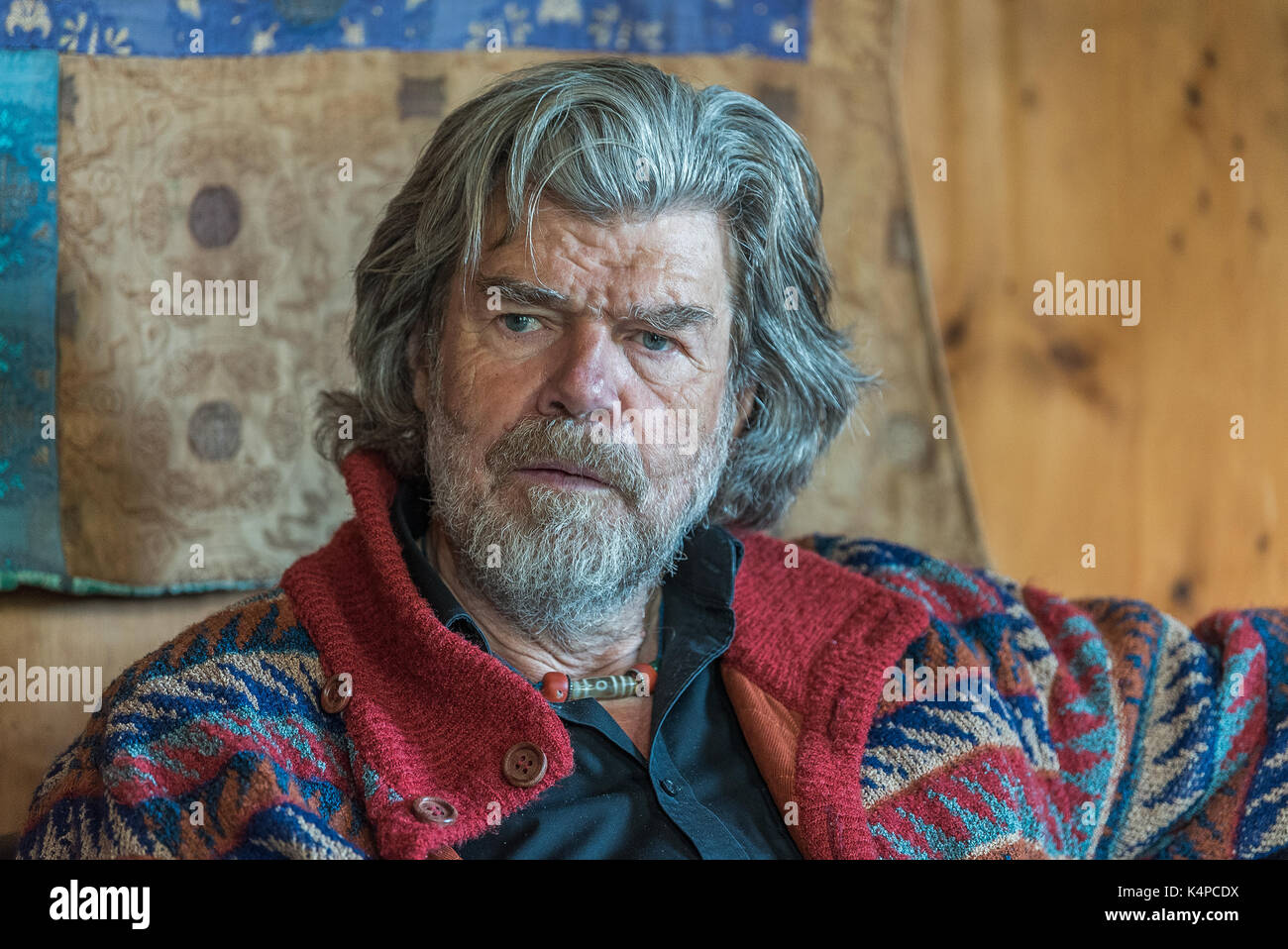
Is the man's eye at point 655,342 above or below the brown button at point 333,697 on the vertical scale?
above

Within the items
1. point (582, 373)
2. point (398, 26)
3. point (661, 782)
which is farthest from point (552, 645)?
point (398, 26)

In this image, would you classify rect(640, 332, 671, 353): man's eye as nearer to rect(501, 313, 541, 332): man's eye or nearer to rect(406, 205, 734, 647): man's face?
rect(406, 205, 734, 647): man's face

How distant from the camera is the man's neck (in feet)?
4.76

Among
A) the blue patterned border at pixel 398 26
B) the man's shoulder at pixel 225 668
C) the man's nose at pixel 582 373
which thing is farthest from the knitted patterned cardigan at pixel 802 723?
the blue patterned border at pixel 398 26

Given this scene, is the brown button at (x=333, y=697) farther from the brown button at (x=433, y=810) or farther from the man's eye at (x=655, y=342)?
the man's eye at (x=655, y=342)

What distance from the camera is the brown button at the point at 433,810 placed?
1.15 m

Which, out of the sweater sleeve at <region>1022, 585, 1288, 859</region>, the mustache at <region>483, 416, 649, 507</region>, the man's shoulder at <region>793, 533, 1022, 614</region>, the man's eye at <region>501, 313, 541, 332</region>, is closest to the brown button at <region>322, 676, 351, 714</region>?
the mustache at <region>483, 416, 649, 507</region>

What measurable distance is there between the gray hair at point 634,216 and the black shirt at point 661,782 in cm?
22

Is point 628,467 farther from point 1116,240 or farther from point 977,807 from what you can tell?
point 1116,240

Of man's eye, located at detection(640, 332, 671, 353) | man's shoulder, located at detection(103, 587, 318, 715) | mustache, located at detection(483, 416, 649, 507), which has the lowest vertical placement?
man's shoulder, located at detection(103, 587, 318, 715)

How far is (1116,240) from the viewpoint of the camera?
1.96 metres

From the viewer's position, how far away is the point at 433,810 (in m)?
1.16

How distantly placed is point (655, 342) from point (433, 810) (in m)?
0.57

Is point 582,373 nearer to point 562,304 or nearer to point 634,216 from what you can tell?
point 562,304
